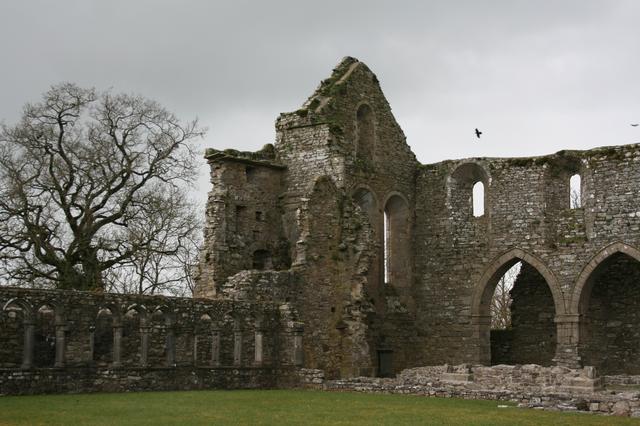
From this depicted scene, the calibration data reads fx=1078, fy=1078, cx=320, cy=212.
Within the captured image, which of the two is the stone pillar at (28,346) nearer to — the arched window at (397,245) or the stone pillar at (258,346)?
the stone pillar at (258,346)

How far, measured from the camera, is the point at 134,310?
78.9 feet

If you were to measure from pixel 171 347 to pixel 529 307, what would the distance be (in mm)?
12623

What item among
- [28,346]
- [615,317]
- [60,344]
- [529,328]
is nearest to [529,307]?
[529,328]

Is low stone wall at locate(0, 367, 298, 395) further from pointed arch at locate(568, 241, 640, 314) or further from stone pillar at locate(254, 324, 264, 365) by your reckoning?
pointed arch at locate(568, 241, 640, 314)

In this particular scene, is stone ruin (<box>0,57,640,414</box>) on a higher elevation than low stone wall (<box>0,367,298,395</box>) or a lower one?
higher

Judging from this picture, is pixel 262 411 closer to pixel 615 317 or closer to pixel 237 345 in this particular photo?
pixel 237 345

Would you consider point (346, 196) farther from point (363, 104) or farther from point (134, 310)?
point (134, 310)

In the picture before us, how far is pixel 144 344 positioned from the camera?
76.5 feet

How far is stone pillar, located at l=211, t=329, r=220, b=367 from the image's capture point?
2462 cm

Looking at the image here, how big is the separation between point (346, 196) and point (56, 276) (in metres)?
9.96

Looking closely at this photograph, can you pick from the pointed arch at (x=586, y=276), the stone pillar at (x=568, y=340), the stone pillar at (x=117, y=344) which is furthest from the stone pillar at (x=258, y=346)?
the pointed arch at (x=586, y=276)

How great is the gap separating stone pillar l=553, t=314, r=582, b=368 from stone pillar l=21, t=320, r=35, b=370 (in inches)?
569

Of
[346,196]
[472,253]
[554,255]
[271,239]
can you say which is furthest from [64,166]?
[554,255]

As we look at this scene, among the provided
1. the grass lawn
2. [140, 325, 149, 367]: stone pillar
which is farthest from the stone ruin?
the grass lawn
